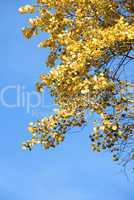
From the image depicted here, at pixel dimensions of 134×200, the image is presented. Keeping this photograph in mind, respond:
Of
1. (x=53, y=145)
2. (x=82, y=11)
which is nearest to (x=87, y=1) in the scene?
(x=82, y=11)

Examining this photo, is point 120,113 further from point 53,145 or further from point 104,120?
point 53,145

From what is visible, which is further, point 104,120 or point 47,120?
point 47,120

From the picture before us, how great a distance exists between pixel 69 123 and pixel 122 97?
6.24 ft

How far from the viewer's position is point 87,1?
18.3 m

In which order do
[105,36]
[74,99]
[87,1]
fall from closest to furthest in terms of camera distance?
[105,36] < [74,99] < [87,1]

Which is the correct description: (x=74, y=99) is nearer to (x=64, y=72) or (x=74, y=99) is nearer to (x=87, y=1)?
(x=64, y=72)

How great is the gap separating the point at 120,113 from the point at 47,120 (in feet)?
7.85

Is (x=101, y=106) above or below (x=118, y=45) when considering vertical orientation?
below

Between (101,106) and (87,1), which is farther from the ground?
(87,1)

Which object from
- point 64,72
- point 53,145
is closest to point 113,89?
point 64,72

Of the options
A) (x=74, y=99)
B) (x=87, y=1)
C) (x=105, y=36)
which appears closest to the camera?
(x=105, y=36)

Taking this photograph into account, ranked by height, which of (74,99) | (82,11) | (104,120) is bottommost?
(104,120)

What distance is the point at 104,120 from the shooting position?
16.2 meters

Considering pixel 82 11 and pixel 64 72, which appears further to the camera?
pixel 82 11
